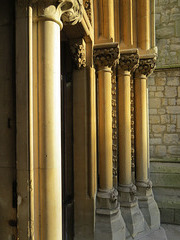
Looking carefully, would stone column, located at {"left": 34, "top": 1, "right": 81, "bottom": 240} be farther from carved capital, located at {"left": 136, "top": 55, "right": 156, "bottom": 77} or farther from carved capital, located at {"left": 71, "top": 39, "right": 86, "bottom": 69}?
carved capital, located at {"left": 136, "top": 55, "right": 156, "bottom": 77}

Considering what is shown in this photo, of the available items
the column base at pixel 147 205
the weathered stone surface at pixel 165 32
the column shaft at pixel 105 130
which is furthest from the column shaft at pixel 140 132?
the weathered stone surface at pixel 165 32

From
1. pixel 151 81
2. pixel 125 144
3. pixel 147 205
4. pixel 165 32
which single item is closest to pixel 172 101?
pixel 151 81

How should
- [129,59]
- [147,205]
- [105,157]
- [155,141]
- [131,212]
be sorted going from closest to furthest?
[105,157] → [131,212] → [129,59] → [147,205] → [155,141]

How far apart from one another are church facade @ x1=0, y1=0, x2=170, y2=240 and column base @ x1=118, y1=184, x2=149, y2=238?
0.01 m

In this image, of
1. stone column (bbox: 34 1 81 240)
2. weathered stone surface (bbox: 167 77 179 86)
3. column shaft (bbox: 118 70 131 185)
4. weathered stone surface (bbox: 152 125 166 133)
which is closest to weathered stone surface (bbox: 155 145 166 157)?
weathered stone surface (bbox: 152 125 166 133)

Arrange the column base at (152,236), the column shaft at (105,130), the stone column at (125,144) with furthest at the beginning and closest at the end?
the stone column at (125,144)
the column base at (152,236)
the column shaft at (105,130)

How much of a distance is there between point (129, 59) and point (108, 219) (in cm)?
242

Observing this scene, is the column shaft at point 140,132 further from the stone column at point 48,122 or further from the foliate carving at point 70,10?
the stone column at point 48,122

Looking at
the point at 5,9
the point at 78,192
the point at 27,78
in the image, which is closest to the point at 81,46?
the point at 5,9

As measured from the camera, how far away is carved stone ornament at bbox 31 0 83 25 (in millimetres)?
1437

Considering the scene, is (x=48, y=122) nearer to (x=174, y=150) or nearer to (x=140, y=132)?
(x=140, y=132)

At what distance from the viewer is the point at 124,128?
3.34 meters

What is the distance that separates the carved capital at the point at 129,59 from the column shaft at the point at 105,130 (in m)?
0.51

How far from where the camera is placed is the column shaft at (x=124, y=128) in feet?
10.9
